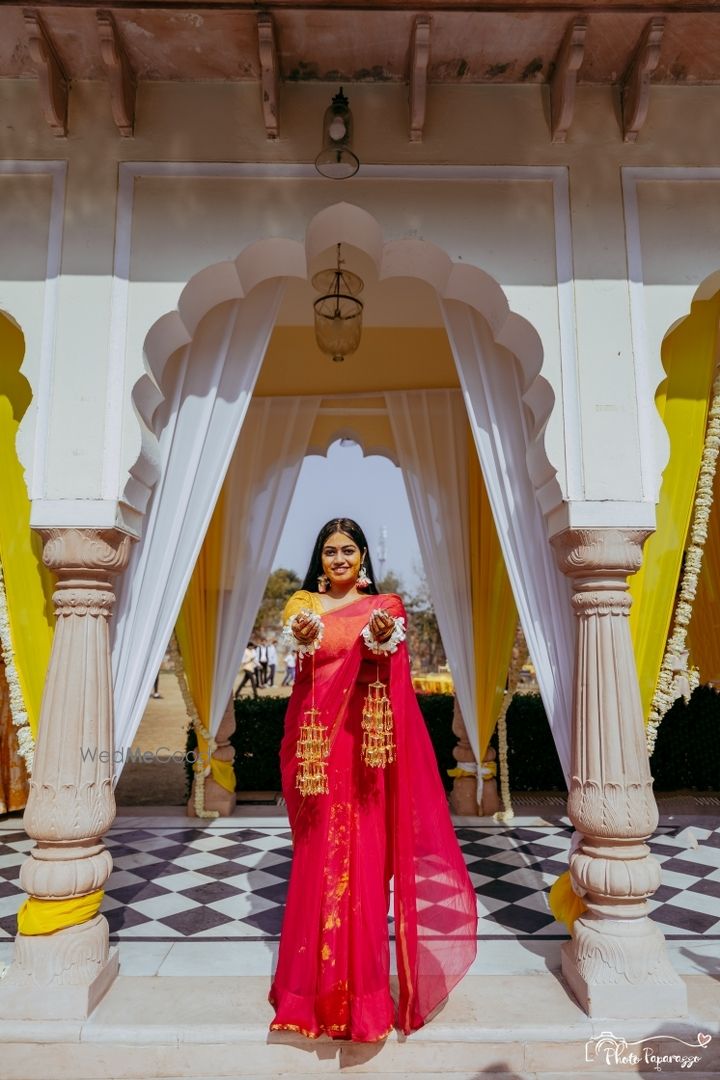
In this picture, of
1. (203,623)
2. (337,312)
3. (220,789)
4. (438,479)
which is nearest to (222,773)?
(220,789)

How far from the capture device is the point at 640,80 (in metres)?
3.01

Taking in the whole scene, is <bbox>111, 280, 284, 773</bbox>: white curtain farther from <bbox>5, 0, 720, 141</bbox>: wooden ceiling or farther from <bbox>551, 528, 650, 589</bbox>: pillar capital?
<bbox>551, 528, 650, 589</bbox>: pillar capital

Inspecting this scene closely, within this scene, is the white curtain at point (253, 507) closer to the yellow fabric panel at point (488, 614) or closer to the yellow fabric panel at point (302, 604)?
the yellow fabric panel at point (488, 614)

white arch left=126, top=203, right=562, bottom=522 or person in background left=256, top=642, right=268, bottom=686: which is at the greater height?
white arch left=126, top=203, right=562, bottom=522

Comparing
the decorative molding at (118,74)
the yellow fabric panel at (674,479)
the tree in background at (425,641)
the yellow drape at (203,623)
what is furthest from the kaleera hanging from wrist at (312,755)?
the tree in background at (425,641)

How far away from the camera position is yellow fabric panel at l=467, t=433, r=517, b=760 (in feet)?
17.7

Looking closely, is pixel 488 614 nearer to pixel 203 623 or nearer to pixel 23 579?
pixel 203 623

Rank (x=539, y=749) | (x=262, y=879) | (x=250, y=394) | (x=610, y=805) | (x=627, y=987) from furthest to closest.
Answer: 1. (x=539, y=749)
2. (x=262, y=879)
3. (x=250, y=394)
4. (x=610, y=805)
5. (x=627, y=987)

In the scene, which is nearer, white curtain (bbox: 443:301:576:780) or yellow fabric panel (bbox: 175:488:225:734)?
white curtain (bbox: 443:301:576:780)

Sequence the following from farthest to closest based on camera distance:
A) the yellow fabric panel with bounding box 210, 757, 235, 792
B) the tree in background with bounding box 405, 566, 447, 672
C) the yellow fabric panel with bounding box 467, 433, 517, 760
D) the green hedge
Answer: the tree in background with bounding box 405, 566, 447, 672 < the green hedge < the yellow fabric panel with bounding box 210, 757, 235, 792 < the yellow fabric panel with bounding box 467, 433, 517, 760

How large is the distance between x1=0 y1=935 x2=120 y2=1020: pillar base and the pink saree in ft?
2.18

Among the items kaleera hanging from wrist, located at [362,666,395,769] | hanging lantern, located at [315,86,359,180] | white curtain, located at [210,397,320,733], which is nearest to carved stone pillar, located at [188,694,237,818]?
white curtain, located at [210,397,320,733]

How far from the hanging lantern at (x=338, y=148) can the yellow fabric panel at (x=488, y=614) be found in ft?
9.41

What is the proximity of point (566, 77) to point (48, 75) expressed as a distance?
2.06 m
